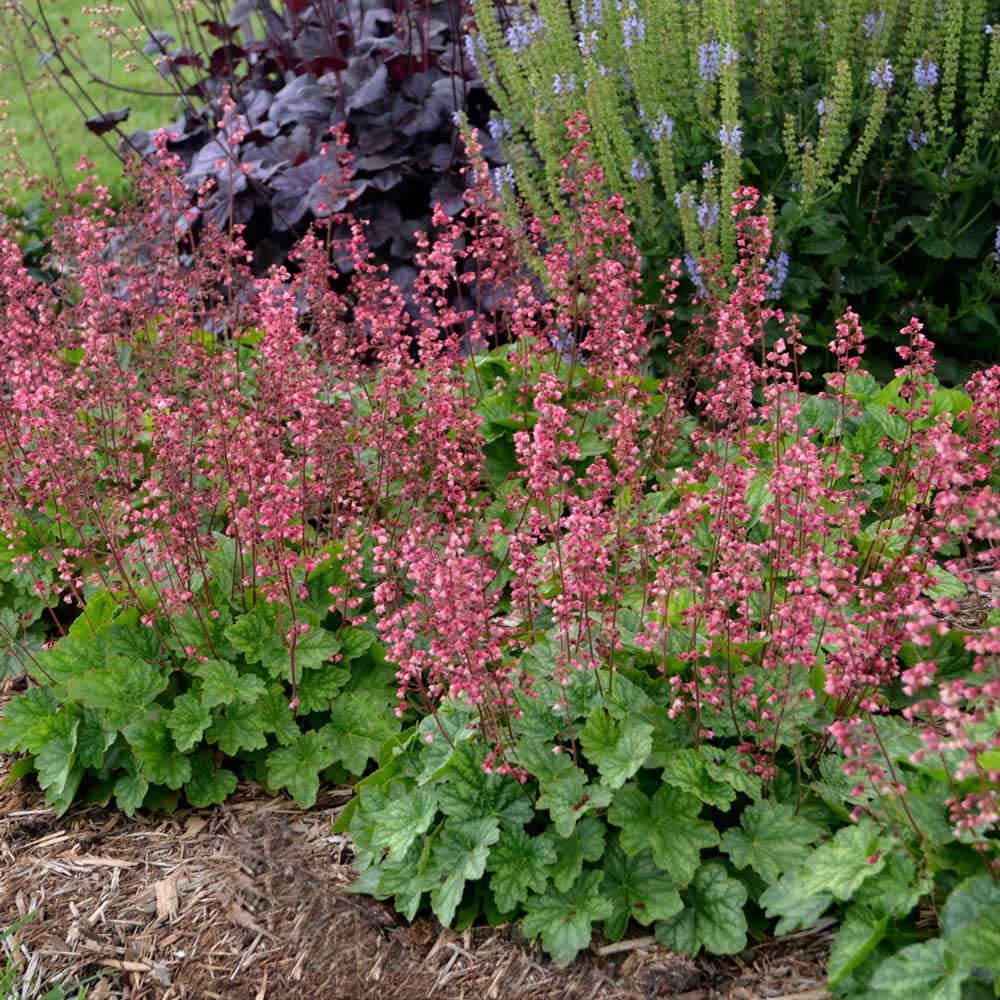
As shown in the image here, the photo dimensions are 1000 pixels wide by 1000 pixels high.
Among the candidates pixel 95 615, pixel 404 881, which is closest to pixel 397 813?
pixel 404 881

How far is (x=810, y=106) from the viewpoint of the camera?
4.55 m

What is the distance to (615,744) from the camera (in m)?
2.60

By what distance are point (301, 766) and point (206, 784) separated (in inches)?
9.9

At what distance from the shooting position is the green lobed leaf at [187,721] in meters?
3.02

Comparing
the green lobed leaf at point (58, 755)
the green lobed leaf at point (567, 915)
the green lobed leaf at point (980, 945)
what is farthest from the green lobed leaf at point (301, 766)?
the green lobed leaf at point (980, 945)

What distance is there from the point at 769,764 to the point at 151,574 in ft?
5.23

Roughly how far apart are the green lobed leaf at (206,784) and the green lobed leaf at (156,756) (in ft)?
0.13

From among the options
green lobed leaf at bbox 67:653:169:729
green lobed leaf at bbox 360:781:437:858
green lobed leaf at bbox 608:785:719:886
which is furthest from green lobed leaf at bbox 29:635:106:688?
green lobed leaf at bbox 608:785:719:886

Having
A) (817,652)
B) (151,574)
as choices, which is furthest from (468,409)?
(817,652)

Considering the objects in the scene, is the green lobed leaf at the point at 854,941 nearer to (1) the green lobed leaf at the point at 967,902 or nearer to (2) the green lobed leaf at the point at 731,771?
(1) the green lobed leaf at the point at 967,902

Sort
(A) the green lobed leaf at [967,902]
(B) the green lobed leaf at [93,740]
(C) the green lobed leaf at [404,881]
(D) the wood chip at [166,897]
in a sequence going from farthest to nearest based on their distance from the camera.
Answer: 1. (B) the green lobed leaf at [93,740]
2. (D) the wood chip at [166,897]
3. (C) the green lobed leaf at [404,881]
4. (A) the green lobed leaf at [967,902]

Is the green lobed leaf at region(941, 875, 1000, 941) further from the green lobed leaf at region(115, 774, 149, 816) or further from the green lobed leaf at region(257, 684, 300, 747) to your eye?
the green lobed leaf at region(115, 774, 149, 816)

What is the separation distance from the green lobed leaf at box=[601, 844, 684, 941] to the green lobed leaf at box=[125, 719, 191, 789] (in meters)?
1.12

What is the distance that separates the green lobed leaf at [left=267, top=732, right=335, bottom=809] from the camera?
3.04 m
